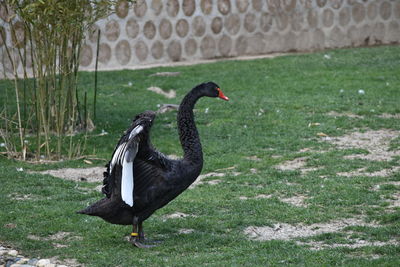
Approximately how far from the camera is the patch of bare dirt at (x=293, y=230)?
595 cm

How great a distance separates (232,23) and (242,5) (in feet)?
1.39

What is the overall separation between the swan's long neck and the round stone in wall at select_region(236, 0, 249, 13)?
9761mm

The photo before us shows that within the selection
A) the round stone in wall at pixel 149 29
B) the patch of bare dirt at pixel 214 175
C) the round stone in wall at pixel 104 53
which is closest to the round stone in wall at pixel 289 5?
the round stone in wall at pixel 149 29

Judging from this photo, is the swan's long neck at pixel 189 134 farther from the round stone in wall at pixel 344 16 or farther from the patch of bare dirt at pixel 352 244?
the round stone in wall at pixel 344 16

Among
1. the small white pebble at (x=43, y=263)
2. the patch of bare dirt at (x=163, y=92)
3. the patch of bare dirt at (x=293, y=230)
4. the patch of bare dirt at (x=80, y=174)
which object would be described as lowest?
the small white pebble at (x=43, y=263)

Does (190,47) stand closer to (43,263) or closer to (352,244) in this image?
(352,244)

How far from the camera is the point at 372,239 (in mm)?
5734

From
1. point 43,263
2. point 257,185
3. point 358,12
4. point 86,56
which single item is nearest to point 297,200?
point 257,185

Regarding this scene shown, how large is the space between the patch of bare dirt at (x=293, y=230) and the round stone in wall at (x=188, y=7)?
30.5 feet

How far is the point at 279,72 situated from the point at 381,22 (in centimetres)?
450

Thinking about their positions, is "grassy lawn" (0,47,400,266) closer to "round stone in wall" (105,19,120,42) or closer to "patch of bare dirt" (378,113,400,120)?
"patch of bare dirt" (378,113,400,120)

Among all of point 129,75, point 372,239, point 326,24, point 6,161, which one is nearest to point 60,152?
point 6,161

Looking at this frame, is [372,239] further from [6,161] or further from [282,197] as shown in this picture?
[6,161]

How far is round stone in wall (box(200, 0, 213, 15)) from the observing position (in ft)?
49.6
